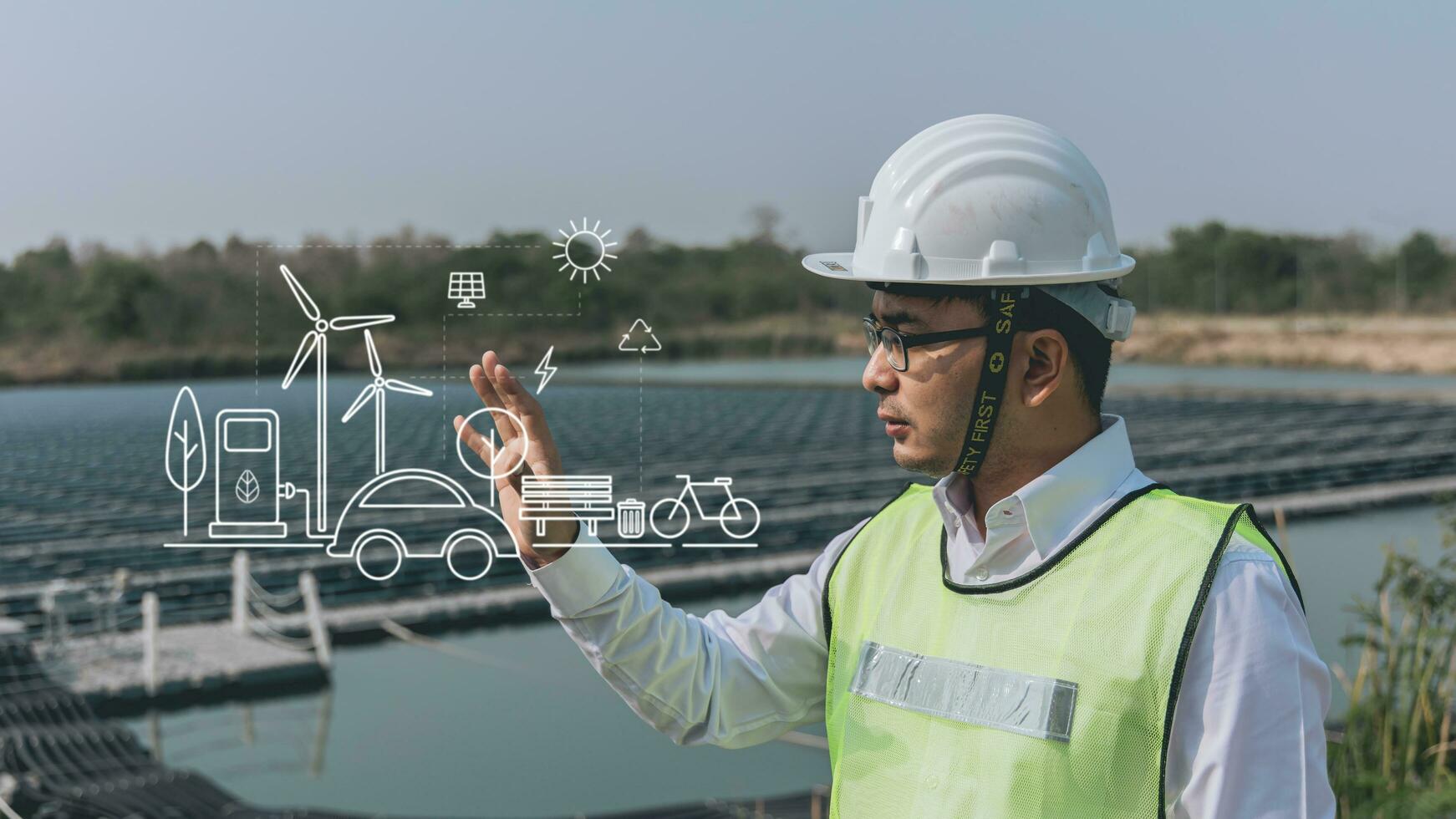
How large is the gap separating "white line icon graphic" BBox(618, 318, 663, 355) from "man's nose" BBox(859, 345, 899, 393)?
5.03ft

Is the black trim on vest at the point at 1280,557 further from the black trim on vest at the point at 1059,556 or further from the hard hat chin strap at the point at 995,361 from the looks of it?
the hard hat chin strap at the point at 995,361

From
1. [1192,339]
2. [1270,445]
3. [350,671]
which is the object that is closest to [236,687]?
[350,671]

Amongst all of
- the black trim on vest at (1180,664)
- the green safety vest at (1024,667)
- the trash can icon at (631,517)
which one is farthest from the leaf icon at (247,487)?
the black trim on vest at (1180,664)

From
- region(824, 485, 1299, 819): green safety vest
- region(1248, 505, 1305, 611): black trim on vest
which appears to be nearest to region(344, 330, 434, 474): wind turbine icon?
region(824, 485, 1299, 819): green safety vest

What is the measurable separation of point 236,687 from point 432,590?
9461mm

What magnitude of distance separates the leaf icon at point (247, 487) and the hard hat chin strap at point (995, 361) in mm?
2693

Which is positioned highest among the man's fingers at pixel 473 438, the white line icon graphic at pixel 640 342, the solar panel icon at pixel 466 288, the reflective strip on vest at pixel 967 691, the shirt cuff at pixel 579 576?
the solar panel icon at pixel 466 288

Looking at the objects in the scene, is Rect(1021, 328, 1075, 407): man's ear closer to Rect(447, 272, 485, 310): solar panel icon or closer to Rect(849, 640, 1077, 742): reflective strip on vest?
Rect(849, 640, 1077, 742): reflective strip on vest

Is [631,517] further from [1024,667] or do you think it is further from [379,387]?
[1024,667]

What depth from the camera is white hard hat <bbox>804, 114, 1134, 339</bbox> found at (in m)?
1.50

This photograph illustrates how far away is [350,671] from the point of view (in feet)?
79.3

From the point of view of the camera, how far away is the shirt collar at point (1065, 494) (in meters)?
1.46

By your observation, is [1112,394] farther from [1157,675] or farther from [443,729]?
[1157,675]

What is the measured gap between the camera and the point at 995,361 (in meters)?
1.47
